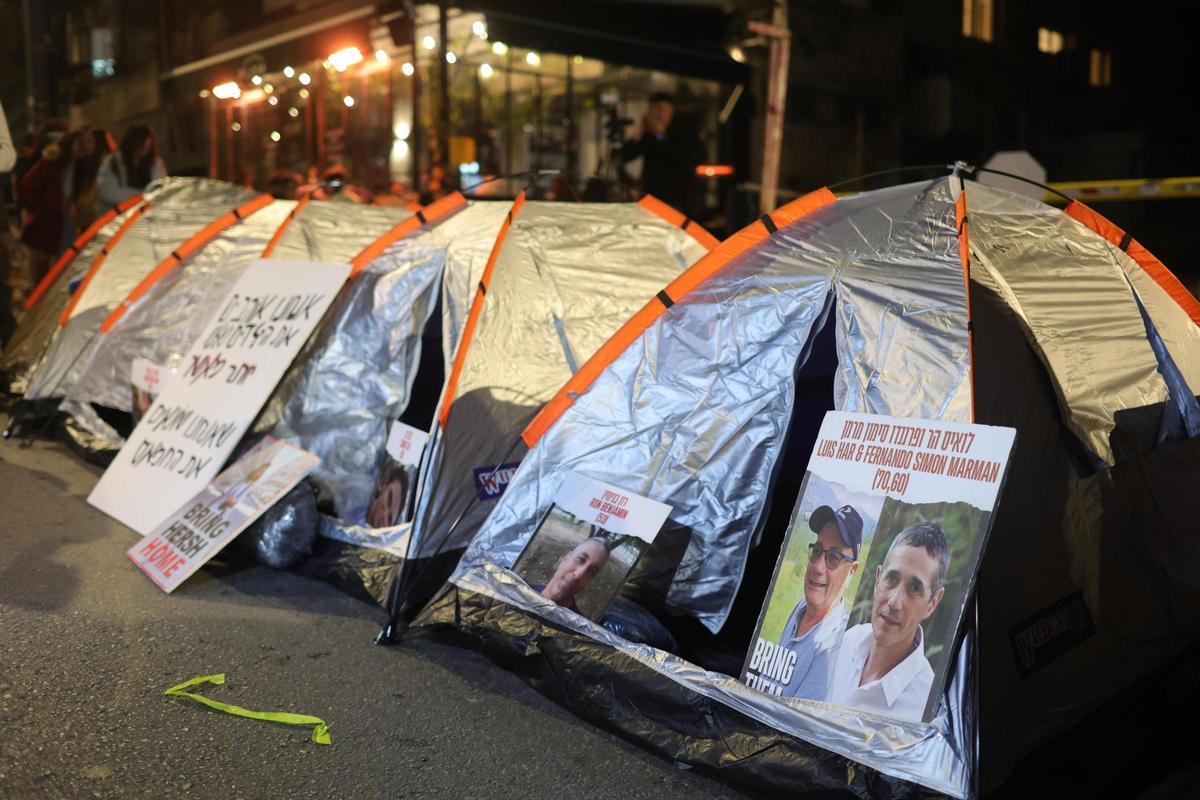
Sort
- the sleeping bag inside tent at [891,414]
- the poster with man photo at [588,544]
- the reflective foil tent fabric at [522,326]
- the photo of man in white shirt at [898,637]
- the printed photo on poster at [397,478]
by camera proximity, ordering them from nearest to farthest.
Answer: the photo of man in white shirt at [898,637] → the sleeping bag inside tent at [891,414] → the poster with man photo at [588,544] → the reflective foil tent fabric at [522,326] → the printed photo on poster at [397,478]

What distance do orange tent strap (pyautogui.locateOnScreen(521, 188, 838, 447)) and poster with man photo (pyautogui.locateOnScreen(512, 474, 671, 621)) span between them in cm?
28

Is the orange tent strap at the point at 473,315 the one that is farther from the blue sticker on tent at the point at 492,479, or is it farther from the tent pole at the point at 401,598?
the tent pole at the point at 401,598

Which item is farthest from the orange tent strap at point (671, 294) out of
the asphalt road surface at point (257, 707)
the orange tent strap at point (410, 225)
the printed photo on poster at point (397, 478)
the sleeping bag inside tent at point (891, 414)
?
the orange tent strap at point (410, 225)

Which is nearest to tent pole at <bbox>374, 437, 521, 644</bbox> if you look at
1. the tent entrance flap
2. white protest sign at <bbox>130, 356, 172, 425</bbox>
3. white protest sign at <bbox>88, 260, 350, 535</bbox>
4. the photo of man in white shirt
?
the tent entrance flap

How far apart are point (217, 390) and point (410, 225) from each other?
121 centimetres

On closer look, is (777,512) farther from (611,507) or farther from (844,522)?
(844,522)

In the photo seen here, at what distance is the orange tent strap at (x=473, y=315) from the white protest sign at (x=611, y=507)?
627 millimetres

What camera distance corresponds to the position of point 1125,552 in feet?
9.93

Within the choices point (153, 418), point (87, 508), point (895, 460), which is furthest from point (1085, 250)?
point (87, 508)

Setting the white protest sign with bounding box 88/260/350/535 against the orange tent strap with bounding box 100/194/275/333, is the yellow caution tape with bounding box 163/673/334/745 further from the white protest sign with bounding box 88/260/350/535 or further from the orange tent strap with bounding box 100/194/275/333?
the orange tent strap with bounding box 100/194/275/333

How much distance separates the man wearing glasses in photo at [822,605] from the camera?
268 cm

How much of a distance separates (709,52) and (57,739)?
1215 centimetres

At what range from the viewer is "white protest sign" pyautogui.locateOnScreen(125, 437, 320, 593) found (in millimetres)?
4125

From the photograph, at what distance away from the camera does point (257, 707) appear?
10.1 feet
